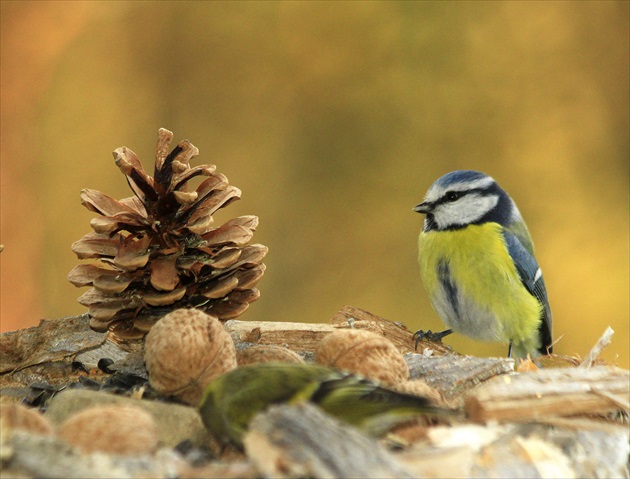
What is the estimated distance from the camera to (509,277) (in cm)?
175

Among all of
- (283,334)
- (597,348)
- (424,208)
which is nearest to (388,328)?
(283,334)

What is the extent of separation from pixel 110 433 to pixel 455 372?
612 mm

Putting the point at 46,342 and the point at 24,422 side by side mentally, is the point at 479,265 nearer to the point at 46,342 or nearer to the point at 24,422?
the point at 46,342

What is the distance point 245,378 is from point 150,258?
578 millimetres

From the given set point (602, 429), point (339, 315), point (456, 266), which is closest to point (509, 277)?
point (456, 266)

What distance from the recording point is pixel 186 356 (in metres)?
0.99

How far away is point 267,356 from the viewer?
107 centimetres

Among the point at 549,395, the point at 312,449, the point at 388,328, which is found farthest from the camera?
the point at 388,328

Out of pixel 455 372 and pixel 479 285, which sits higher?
pixel 479 285

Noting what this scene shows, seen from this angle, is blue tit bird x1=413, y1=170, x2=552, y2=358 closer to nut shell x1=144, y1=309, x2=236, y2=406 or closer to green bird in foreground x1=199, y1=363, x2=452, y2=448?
nut shell x1=144, y1=309, x2=236, y2=406

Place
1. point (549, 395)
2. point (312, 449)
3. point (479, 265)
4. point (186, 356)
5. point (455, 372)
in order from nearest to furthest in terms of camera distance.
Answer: point (312, 449) → point (549, 395) → point (186, 356) → point (455, 372) → point (479, 265)

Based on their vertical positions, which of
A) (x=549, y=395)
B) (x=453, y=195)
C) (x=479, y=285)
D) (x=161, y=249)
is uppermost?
(x=453, y=195)

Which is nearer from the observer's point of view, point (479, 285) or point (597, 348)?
point (597, 348)

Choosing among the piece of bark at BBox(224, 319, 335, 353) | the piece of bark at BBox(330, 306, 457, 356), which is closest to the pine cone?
the piece of bark at BBox(224, 319, 335, 353)
